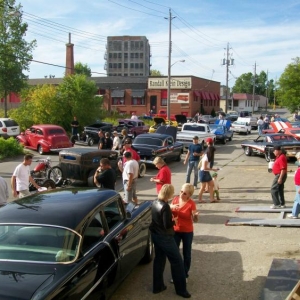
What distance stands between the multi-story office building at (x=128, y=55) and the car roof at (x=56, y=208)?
159759 millimetres

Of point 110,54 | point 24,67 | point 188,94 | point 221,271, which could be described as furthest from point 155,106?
point 110,54

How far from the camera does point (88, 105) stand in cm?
3331

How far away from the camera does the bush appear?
72.4 ft

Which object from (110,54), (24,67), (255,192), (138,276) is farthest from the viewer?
(110,54)

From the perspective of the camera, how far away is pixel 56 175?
14.3 m

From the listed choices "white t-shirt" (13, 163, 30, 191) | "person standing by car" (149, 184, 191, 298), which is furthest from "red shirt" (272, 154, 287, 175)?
"white t-shirt" (13, 163, 30, 191)

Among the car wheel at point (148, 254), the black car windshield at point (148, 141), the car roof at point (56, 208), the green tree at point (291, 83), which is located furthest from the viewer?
the green tree at point (291, 83)

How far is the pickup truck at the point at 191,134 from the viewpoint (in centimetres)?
2598

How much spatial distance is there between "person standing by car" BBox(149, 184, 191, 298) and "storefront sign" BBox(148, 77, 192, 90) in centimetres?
5495

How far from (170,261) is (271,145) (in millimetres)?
17273

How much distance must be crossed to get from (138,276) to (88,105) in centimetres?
2748

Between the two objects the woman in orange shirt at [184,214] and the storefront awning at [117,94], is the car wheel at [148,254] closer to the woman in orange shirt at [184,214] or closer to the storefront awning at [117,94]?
the woman in orange shirt at [184,214]

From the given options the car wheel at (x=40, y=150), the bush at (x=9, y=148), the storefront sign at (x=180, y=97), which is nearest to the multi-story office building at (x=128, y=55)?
the storefront sign at (x=180, y=97)

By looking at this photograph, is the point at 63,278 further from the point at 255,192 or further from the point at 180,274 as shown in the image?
the point at 255,192
